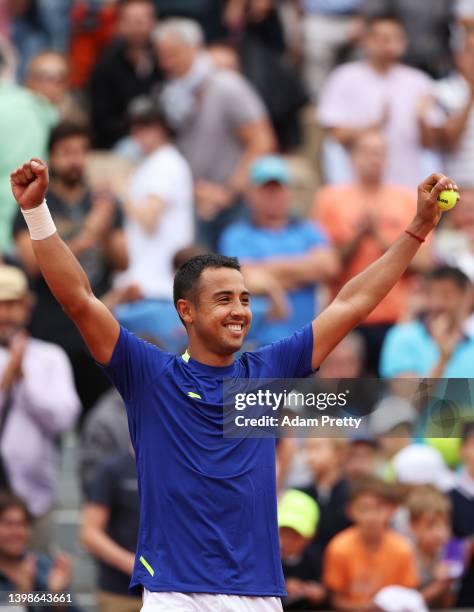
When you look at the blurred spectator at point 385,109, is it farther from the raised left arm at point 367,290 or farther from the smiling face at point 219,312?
the smiling face at point 219,312

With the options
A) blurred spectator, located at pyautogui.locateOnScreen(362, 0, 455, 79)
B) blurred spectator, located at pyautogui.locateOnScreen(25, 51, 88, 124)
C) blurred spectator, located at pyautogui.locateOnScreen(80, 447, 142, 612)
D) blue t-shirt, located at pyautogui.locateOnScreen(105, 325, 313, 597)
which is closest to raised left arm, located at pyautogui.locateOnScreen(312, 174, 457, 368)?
blue t-shirt, located at pyautogui.locateOnScreen(105, 325, 313, 597)

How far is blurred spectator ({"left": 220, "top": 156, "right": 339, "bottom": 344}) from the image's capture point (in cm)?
1083

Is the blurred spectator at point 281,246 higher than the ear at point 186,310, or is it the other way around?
the blurred spectator at point 281,246

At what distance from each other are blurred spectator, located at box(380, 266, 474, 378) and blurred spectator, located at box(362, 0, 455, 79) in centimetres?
367

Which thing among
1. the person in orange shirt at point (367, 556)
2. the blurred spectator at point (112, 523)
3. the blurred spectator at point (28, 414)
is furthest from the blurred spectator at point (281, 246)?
the blurred spectator at point (112, 523)

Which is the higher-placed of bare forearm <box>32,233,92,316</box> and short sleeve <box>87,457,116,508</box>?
short sleeve <box>87,457,116,508</box>

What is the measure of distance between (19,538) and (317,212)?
3968 mm

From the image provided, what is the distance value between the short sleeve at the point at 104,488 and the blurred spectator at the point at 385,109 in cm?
437

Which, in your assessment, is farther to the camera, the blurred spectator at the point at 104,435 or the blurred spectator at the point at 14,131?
the blurred spectator at the point at 14,131

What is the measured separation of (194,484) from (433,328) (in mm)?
4665

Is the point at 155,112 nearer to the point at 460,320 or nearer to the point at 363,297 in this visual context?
the point at 460,320

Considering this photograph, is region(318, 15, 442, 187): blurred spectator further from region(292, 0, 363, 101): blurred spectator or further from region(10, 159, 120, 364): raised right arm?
region(10, 159, 120, 364): raised right arm

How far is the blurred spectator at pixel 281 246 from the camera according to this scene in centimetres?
1083

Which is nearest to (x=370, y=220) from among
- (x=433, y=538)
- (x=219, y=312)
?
(x=433, y=538)
